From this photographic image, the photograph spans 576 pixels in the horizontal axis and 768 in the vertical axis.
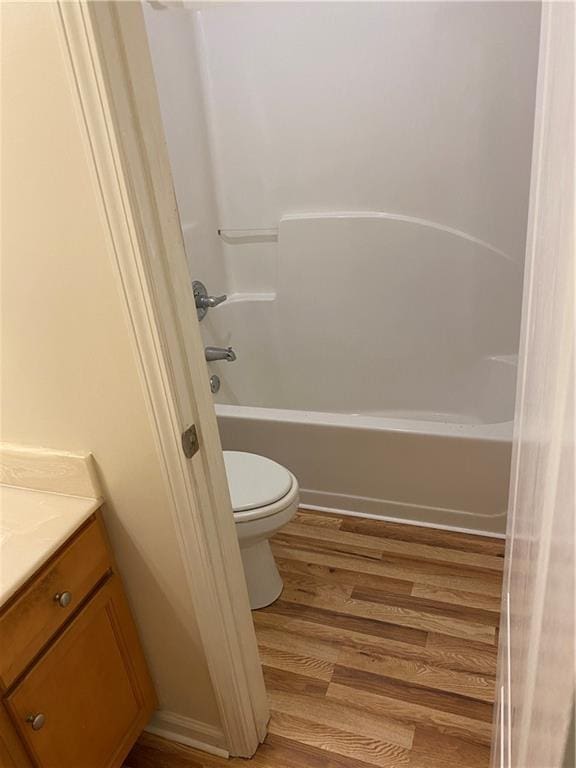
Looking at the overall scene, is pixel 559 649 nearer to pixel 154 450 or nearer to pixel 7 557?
pixel 154 450

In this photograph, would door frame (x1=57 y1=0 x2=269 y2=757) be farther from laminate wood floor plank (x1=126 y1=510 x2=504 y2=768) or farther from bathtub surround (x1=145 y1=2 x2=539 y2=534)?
bathtub surround (x1=145 y1=2 x2=539 y2=534)

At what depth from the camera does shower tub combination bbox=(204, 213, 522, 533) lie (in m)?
2.06

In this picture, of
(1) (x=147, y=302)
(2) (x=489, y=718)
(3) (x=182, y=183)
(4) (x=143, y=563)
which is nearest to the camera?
(1) (x=147, y=302)

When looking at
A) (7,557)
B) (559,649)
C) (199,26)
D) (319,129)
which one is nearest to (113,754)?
(7,557)

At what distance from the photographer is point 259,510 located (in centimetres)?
172

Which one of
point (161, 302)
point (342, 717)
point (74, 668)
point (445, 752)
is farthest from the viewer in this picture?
point (342, 717)

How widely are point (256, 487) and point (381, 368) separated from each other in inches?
43.0

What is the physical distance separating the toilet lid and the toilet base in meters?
0.19

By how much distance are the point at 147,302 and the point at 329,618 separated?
129 centimetres

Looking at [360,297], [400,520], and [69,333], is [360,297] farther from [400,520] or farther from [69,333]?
[69,333]

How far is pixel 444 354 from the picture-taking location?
256 centimetres

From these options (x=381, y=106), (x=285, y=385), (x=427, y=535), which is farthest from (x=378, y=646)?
(x=381, y=106)

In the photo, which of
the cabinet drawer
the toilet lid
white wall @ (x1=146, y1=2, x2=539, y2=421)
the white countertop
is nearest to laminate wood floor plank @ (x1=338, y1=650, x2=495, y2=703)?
the toilet lid

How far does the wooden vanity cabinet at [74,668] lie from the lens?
1046mm
